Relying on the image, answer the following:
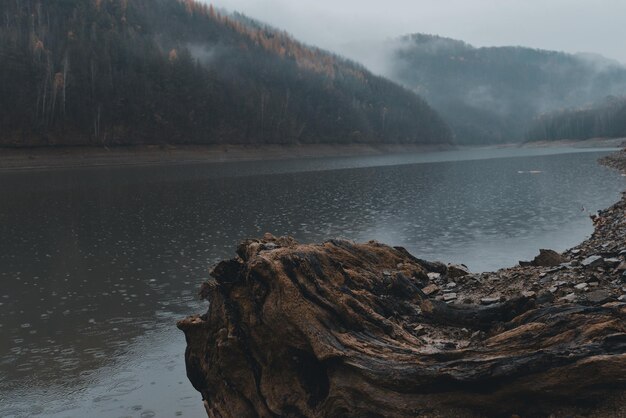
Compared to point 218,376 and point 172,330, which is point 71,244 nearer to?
point 172,330

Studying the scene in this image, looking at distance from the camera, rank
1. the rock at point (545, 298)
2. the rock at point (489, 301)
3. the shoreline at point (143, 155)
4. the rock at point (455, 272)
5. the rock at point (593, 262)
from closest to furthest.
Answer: the rock at point (545, 298) < the rock at point (489, 301) < the rock at point (593, 262) < the rock at point (455, 272) < the shoreline at point (143, 155)

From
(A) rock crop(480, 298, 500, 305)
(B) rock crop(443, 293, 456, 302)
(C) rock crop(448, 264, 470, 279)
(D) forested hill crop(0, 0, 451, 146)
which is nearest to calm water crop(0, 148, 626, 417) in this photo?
(B) rock crop(443, 293, 456, 302)

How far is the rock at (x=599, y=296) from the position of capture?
27.2 feet

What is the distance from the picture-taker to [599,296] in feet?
28.5

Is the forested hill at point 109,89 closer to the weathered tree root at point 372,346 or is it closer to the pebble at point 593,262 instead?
the weathered tree root at point 372,346

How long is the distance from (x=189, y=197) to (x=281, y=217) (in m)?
17.9

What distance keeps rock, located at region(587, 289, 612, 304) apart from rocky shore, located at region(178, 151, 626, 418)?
29 millimetres

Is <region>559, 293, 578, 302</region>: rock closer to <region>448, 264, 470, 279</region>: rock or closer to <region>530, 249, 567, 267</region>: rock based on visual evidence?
<region>448, 264, 470, 279</region>: rock

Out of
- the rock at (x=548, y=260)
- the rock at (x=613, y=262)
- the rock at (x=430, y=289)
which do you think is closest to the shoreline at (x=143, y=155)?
the rock at (x=548, y=260)

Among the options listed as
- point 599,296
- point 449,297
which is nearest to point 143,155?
point 449,297

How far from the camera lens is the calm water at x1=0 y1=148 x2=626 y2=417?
12.4 metres

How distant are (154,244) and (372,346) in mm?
23767

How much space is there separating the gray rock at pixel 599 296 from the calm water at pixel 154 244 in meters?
7.98

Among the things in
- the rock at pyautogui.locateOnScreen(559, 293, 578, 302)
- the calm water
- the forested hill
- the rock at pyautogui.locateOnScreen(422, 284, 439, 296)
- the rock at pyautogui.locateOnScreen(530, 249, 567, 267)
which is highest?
the forested hill
